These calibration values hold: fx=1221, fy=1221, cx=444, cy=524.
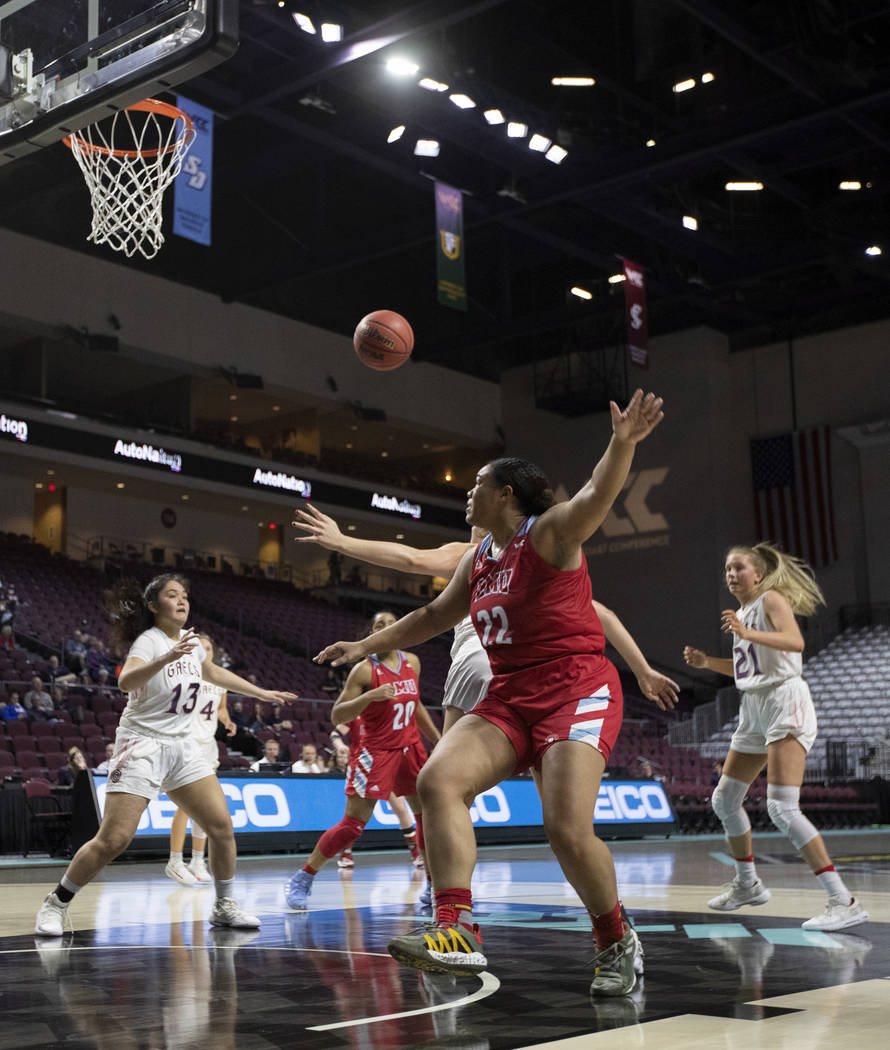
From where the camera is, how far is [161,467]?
2953cm

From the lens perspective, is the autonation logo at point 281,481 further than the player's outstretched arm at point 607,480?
Yes

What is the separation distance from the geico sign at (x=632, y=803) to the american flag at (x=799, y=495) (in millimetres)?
14368

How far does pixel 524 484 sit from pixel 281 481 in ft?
92.5

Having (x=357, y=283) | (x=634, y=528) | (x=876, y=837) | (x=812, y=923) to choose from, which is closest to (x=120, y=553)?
(x=357, y=283)

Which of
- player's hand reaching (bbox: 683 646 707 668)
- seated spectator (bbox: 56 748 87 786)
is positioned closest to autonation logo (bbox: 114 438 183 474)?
seated spectator (bbox: 56 748 87 786)

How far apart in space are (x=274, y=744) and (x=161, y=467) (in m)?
15.0

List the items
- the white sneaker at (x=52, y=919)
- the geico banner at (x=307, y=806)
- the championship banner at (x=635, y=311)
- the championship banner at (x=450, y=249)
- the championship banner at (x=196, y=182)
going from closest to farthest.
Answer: the white sneaker at (x=52, y=919)
the geico banner at (x=307, y=806)
the championship banner at (x=196, y=182)
the championship banner at (x=450, y=249)
the championship banner at (x=635, y=311)

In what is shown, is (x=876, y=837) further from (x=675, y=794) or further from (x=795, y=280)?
(x=795, y=280)

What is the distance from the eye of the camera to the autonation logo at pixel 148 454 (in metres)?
28.7

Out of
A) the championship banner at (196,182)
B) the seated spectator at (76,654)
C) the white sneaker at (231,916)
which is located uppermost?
the championship banner at (196,182)

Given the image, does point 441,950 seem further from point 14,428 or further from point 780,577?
point 14,428

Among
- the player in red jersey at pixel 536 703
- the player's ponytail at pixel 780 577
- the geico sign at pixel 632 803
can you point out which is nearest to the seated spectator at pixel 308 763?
the geico sign at pixel 632 803

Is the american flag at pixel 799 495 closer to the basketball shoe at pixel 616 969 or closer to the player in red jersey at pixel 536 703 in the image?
the player in red jersey at pixel 536 703

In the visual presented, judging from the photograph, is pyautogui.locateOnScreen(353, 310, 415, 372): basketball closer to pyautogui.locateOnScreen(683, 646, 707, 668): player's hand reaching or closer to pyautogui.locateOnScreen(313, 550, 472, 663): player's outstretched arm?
pyautogui.locateOnScreen(683, 646, 707, 668): player's hand reaching
